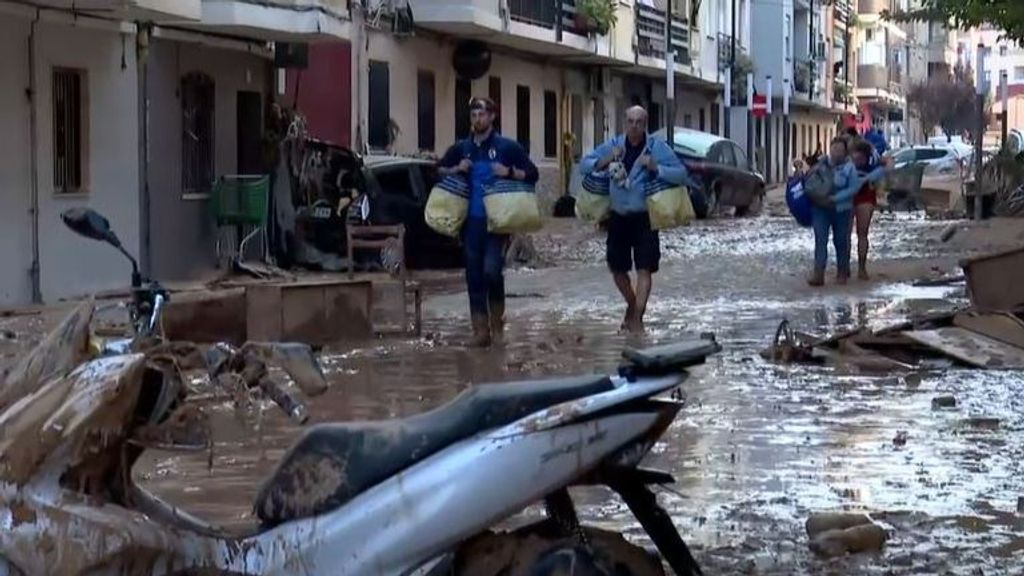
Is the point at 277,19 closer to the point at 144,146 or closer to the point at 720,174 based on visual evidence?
the point at 144,146

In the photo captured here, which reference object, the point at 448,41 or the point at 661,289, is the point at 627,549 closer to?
the point at 661,289

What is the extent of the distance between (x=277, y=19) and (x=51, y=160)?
4266mm

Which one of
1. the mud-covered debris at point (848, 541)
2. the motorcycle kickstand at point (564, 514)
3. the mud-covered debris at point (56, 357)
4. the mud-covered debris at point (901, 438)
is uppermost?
the mud-covered debris at point (56, 357)

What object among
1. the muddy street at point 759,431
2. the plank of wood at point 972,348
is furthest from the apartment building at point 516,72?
the plank of wood at point 972,348

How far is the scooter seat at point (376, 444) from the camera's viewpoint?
5012 mm

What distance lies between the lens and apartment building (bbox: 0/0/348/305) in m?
18.7

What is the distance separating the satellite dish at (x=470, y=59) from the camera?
34312 millimetres

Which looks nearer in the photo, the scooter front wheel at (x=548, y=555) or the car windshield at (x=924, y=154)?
the scooter front wheel at (x=548, y=555)

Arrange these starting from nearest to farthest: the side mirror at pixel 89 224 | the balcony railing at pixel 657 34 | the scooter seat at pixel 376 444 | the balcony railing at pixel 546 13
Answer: the scooter seat at pixel 376 444, the side mirror at pixel 89 224, the balcony railing at pixel 546 13, the balcony railing at pixel 657 34

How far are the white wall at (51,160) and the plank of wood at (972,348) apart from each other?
9216mm

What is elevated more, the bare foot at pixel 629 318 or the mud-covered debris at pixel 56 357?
the mud-covered debris at pixel 56 357

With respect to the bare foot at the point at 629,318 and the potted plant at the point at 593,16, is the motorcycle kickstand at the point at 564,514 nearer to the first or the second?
the bare foot at the point at 629,318

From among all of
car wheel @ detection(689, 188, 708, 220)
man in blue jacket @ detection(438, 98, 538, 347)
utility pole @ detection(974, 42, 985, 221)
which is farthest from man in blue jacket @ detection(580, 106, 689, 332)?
car wheel @ detection(689, 188, 708, 220)

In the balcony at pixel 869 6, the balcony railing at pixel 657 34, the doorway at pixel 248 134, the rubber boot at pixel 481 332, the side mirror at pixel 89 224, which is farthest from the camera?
the balcony at pixel 869 6
